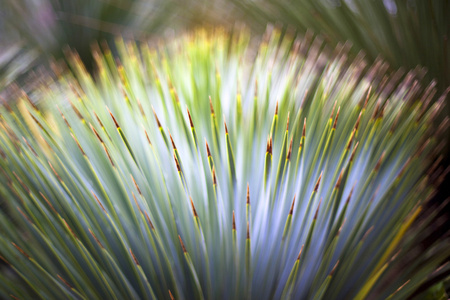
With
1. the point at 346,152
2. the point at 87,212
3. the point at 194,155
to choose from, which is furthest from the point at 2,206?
the point at 346,152

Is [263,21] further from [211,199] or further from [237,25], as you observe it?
[211,199]


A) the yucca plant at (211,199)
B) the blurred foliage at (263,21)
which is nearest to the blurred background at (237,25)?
the blurred foliage at (263,21)

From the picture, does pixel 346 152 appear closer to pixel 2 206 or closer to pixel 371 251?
pixel 371 251

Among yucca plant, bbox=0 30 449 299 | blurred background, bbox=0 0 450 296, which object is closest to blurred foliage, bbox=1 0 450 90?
blurred background, bbox=0 0 450 296

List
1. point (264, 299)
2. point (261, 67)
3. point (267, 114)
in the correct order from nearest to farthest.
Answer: point (264, 299) < point (267, 114) < point (261, 67)

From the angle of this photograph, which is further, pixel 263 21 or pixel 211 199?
pixel 263 21

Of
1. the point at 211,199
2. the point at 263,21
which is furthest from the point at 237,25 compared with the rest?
the point at 211,199
